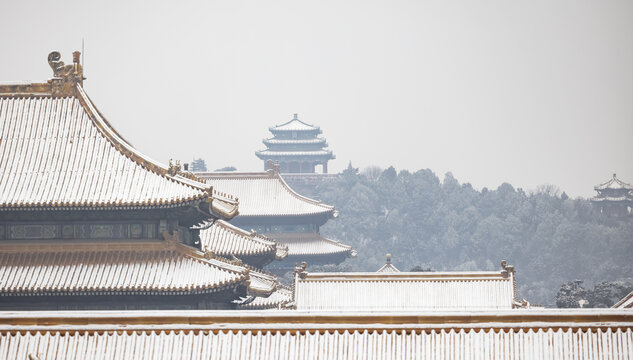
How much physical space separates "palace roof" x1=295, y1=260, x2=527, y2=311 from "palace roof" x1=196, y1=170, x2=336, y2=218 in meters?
34.3

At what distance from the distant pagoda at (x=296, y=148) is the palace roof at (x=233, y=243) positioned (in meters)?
128

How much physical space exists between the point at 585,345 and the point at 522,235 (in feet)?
438

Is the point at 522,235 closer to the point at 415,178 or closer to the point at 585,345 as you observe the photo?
the point at 415,178

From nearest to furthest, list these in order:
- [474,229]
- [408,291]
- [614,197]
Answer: [408,291]
[474,229]
[614,197]

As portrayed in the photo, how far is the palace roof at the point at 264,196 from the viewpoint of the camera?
9038 cm

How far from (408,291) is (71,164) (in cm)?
1934

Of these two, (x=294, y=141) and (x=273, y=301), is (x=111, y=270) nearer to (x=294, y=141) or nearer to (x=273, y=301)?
(x=273, y=301)

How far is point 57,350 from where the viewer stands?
21406 mm

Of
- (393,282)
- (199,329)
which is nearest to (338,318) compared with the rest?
(199,329)

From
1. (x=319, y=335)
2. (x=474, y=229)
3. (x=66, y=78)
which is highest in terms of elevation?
(x=474, y=229)

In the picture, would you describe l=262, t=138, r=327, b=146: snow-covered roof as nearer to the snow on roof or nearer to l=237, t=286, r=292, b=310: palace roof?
l=237, t=286, r=292, b=310: palace roof

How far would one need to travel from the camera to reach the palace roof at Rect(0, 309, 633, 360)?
2077cm

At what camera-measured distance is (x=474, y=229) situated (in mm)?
159750

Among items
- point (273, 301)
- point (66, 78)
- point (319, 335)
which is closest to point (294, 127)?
point (273, 301)
